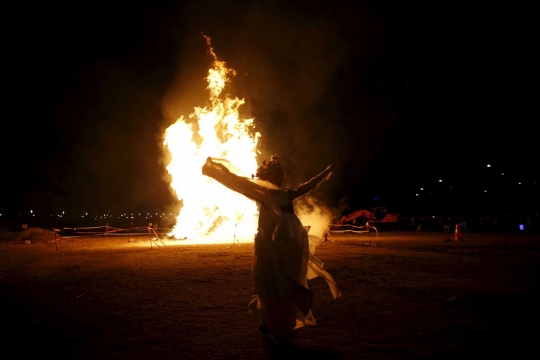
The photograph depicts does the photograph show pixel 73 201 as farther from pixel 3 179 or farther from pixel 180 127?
pixel 180 127

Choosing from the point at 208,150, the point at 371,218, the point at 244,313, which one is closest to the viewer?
the point at 244,313

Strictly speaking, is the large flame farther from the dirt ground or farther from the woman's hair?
the woman's hair

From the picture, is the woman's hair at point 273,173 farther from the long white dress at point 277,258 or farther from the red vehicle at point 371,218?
the red vehicle at point 371,218

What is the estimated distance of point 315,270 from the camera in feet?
19.6

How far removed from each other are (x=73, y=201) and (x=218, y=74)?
58.1m

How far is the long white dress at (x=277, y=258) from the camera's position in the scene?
525 cm

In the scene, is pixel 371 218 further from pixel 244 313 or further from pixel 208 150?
pixel 244 313

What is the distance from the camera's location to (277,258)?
540 centimetres

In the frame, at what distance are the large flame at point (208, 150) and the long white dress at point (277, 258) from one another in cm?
1730

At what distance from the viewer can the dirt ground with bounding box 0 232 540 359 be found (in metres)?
5.02

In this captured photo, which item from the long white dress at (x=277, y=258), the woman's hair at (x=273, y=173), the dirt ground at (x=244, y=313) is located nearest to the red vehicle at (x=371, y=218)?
the dirt ground at (x=244, y=313)

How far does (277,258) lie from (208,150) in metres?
18.2

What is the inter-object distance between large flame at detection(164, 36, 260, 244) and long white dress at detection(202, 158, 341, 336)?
17301mm

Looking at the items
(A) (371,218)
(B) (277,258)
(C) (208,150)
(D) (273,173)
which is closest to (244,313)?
(B) (277,258)
